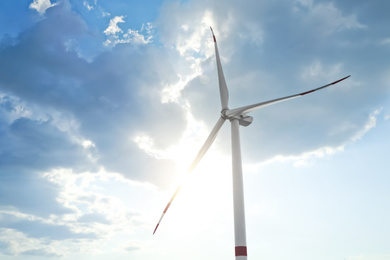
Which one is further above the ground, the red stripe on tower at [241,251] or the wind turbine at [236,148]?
the wind turbine at [236,148]

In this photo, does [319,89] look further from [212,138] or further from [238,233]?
[238,233]

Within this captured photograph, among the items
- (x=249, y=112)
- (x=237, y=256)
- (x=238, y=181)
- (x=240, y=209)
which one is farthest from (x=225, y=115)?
(x=237, y=256)

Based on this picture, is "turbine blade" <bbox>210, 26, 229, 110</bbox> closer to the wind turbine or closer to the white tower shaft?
the wind turbine

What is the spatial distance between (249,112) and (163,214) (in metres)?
22.5

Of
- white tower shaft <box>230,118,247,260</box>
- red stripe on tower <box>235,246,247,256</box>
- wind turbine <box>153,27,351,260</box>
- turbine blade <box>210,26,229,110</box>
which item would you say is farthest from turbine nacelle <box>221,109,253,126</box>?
red stripe on tower <box>235,246,247,256</box>

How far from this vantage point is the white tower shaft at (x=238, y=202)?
1587 inches

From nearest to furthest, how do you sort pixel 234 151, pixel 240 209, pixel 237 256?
pixel 237 256 → pixel 240 209 → pixel 234 151

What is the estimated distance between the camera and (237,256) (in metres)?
39.7

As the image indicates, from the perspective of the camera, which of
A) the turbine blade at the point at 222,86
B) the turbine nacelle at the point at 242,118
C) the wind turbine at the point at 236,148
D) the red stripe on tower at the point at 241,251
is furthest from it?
the turbine blade at the point at 222,86

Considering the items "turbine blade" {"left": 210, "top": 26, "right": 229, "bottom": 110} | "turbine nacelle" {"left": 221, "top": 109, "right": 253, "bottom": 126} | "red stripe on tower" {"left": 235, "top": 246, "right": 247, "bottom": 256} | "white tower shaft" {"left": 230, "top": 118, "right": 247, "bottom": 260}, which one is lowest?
"red stripe on tower" {"left": 235, "top": 246, "right": 247, "bottom": 256}

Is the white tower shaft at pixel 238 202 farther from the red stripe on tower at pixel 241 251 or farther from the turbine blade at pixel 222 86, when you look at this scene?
the turbine blade at pixel 222 86

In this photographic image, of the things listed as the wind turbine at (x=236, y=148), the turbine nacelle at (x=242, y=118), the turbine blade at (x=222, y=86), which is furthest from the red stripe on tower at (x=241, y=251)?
the turbine blade at (x=222, y=86)

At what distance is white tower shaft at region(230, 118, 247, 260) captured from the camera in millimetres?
40312

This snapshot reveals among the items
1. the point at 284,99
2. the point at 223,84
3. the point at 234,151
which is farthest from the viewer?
the point at 223,84
